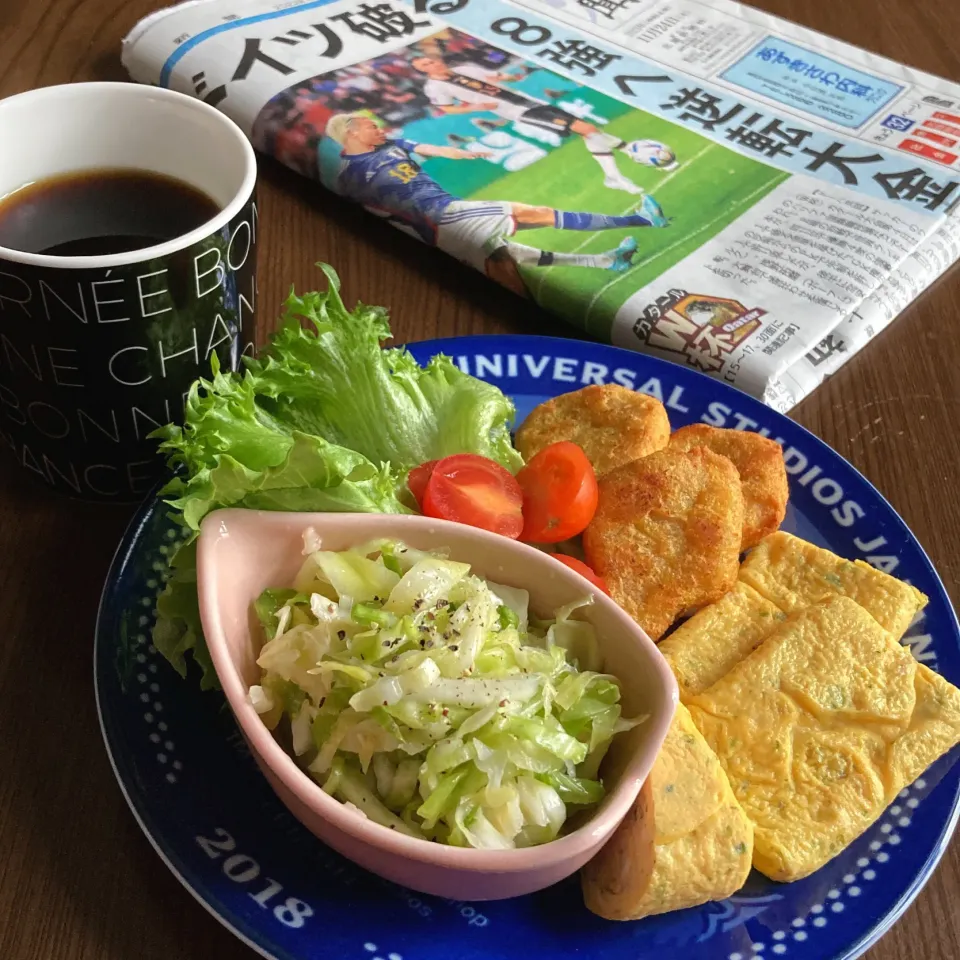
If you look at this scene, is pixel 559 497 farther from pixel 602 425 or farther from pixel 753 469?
pixel 753 469

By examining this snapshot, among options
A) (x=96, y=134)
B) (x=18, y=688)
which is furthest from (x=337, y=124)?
(x=18, y=688)

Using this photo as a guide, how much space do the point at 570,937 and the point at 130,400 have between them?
74 cm

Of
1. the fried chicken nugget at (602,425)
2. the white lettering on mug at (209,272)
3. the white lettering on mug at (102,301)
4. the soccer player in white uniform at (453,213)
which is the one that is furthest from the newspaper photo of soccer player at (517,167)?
the white lettering on mug at (102,301)

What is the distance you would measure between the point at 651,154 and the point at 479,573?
1191 millimetres

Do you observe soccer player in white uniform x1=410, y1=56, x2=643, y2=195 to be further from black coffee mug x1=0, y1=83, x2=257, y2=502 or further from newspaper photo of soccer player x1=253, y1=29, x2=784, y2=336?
black coffee mug x1=0, y1=83, x2=257, y2=502

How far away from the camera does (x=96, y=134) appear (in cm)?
117

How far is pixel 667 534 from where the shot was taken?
47.1 inches

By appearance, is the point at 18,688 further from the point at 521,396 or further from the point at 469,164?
the point at 469,164

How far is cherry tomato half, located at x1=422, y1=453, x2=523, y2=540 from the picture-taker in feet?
3.73

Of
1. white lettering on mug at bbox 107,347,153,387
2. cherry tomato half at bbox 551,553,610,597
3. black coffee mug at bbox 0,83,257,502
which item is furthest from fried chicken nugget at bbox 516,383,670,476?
white lettering on mug at bbox 107,347,153,387

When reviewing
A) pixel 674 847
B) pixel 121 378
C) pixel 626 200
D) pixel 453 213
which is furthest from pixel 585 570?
pixel 626 200

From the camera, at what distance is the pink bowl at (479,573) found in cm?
78

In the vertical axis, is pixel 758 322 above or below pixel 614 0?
below

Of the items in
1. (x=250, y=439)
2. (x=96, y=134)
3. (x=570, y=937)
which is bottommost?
(x=570, y=937)
